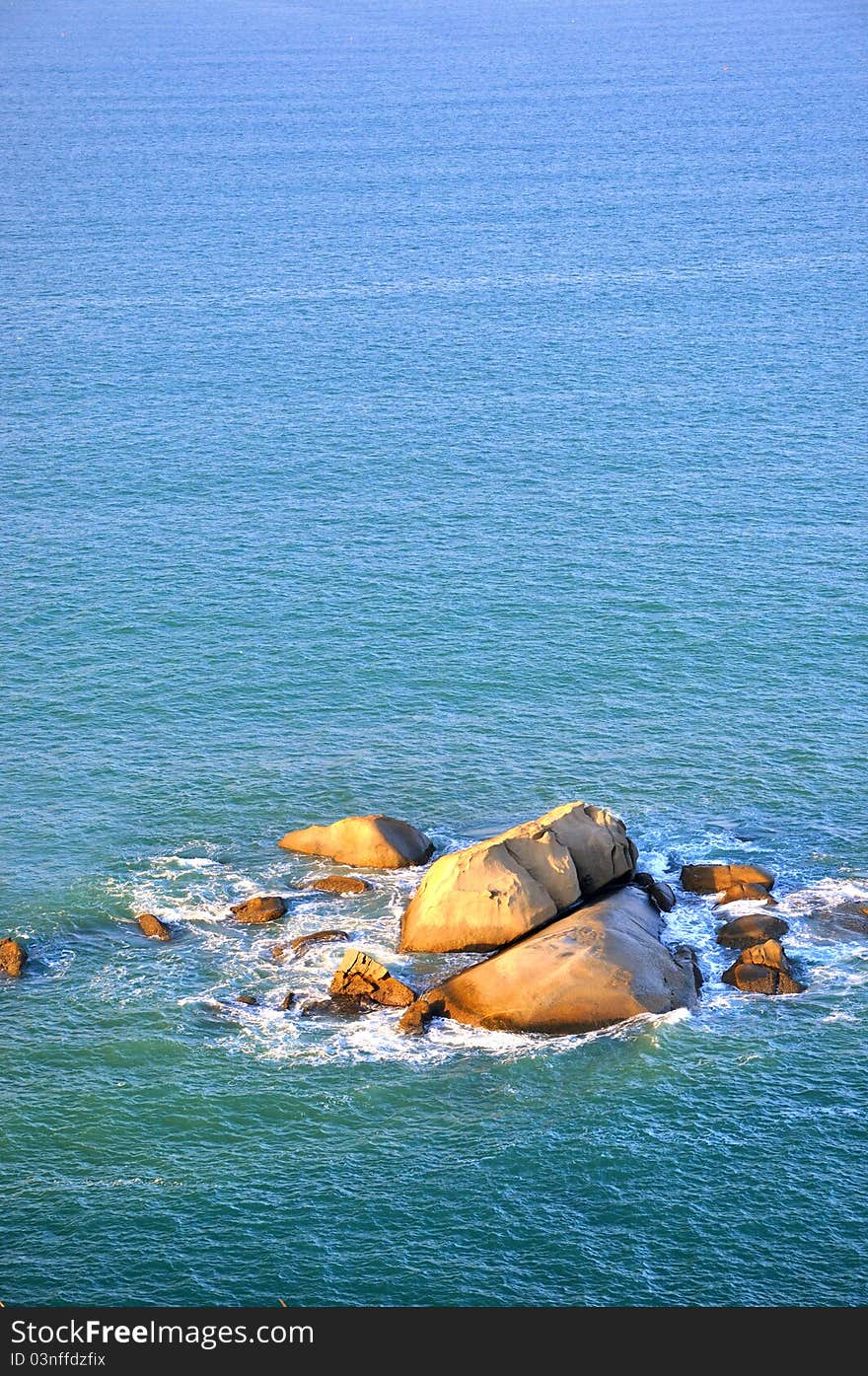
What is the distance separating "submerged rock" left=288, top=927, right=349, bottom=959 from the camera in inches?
3125

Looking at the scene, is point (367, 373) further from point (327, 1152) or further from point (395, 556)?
point (327, 1152)

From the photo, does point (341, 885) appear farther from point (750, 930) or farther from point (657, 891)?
point (750, 930)

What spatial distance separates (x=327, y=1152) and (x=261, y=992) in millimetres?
11755

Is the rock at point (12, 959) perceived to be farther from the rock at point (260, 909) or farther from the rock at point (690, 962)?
the rock at point (690, 962)

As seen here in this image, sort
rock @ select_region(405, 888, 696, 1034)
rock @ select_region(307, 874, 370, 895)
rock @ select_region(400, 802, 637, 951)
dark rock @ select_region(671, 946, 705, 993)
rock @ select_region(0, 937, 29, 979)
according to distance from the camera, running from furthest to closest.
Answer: rock @ select_region(307, 874, 370, 895) < rock @ select_region(0, 937, 29, 979) < rock @ select_region(400, 802, 637, 951) < dark rock @ select_region(671, 946, 705, 993) < rock @ select_region(405, 888, 696, 1034)

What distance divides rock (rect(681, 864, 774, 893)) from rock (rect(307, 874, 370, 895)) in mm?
16422

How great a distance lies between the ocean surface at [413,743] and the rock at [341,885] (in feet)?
3.08

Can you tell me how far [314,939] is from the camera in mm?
79750

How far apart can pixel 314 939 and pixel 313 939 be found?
48 mm

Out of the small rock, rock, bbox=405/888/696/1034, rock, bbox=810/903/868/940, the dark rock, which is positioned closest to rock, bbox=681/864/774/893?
rock, bbox=810/903/868/940

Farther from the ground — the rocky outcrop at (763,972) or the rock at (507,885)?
the rock at (507,885)

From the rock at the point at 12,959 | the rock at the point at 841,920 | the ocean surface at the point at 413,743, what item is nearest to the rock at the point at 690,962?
the ocean surface at the point at 413,743

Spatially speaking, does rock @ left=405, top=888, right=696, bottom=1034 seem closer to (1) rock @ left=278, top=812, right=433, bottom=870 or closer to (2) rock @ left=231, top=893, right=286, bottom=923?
(2) rock @ left=231, top=893, right=286, bottom=923

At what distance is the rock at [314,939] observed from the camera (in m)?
79.4
